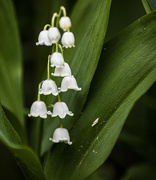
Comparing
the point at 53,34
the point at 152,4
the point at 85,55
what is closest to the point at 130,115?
the point at 85,55

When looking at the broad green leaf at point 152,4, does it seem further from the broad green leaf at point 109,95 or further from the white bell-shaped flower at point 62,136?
the white bell-shaped flower at point 62,136

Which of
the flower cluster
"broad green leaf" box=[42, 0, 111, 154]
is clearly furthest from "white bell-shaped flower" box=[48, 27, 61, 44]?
"broad green leaf" box=[42, 0, 111, 154]

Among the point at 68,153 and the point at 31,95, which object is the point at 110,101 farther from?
the point at 31,95

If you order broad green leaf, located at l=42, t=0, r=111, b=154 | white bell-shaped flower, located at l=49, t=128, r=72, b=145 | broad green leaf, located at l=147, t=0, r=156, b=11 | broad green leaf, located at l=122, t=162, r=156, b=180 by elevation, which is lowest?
broad green leaf, located at l=122, t=162, r=156, b=180

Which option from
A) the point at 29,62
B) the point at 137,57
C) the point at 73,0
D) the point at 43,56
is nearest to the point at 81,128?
the point at 137,57

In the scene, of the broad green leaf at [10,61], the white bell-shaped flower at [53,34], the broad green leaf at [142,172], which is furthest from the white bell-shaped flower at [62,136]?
the broad green leaf at [142,172]

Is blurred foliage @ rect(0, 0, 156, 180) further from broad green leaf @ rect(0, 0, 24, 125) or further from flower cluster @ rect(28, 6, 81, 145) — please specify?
broad green leaf @ rect(0, 0, 24, 125)
